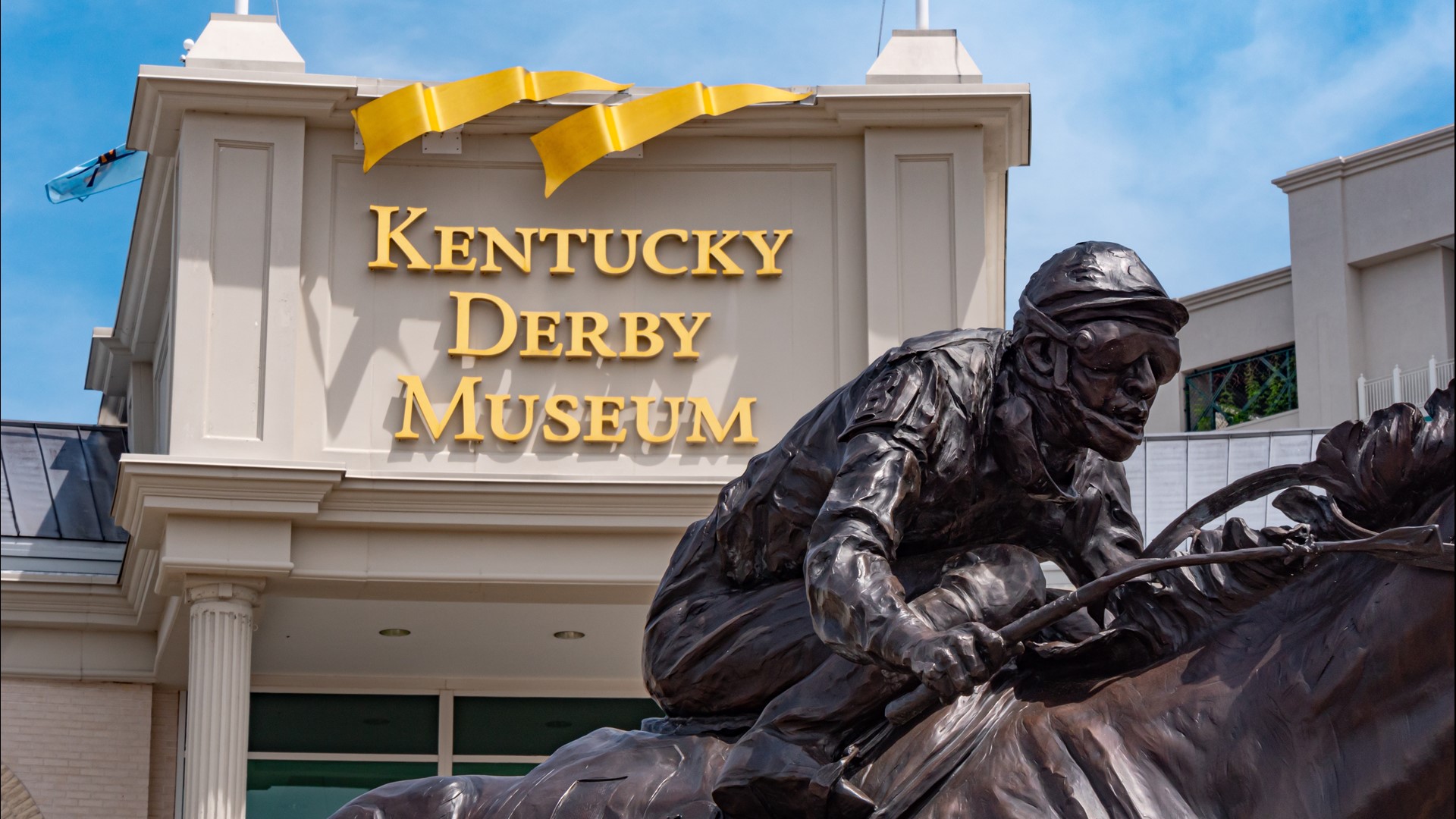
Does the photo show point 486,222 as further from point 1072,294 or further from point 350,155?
point 1072,294

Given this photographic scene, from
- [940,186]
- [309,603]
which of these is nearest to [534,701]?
[309,603]

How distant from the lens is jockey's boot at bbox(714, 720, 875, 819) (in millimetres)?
4316

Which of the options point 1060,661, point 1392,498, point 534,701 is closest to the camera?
point 1392,498

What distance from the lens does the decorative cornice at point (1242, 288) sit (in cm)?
4522

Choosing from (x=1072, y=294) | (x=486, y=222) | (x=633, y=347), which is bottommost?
(x=1072, y=294)

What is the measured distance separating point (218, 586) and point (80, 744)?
13.8 feet

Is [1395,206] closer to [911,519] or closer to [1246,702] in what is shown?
[911,519]

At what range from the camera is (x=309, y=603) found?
67.5ft

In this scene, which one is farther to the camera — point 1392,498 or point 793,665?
point 793,665

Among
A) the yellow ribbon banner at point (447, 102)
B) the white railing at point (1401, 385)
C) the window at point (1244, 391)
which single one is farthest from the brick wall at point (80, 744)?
the window at point (1244, 391)

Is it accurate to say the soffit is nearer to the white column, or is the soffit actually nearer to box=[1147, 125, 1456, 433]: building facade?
the white column

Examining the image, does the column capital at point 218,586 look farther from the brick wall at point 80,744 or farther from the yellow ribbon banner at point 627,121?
the yellow ribbon banner at point 627,121

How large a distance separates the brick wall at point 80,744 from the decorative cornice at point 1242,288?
28093mm

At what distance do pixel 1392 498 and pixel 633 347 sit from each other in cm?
1665
